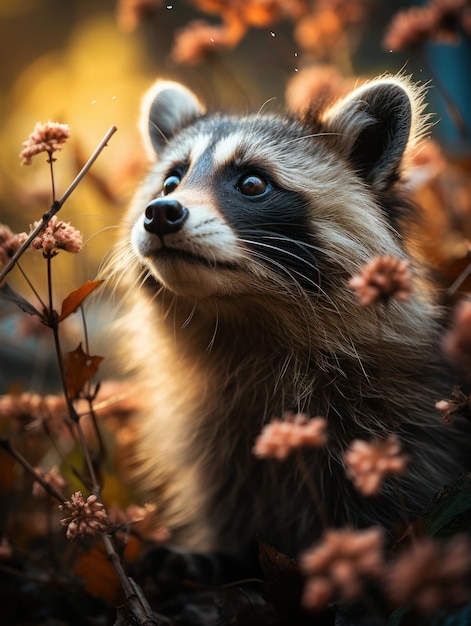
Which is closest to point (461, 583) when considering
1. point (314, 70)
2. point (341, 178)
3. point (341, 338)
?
point (341, 338)

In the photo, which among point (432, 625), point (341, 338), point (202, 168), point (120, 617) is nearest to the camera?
point (432, 625)

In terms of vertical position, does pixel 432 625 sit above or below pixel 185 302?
below

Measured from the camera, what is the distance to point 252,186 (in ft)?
6.10

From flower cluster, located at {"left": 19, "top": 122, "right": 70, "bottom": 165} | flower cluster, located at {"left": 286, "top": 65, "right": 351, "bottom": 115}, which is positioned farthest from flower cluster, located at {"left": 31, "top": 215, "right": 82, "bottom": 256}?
flower cluster, located at {"left": 286, "top": 65, "right": 351, "bottom": 115}

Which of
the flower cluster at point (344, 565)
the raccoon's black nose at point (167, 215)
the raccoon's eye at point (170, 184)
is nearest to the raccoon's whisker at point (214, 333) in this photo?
the raccoon's black nose at point (167, 215)

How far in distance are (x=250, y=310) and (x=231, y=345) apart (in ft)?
0.56

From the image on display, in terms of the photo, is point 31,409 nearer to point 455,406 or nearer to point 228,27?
point 455,406

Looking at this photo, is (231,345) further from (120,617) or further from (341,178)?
(120,617)

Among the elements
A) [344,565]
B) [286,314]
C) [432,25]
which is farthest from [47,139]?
[432,25]

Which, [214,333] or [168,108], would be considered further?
[168,108]

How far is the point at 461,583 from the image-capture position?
32.3 inches

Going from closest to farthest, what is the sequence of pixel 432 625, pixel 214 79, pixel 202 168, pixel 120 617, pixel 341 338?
pixel 432 625 → pixel 120 617 → pixel 341 338 → pixel 202 168 → pixel 214 79

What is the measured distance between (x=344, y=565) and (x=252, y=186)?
1210mm

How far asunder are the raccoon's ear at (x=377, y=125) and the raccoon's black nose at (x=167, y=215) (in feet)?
1.92
